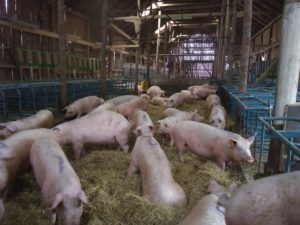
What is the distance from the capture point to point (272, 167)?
3.46 m

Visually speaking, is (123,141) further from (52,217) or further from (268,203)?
(268,203)

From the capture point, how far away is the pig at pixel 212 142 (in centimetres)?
380

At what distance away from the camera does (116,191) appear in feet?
11.6

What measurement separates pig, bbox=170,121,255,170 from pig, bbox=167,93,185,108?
426 cm

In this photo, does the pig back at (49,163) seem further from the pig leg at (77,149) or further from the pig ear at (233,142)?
the pig ear at (233,142)

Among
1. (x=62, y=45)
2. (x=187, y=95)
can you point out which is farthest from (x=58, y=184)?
(x=187, y=95)

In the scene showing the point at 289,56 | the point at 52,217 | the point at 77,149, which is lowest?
the point at 52,217

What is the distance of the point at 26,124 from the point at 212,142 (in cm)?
304

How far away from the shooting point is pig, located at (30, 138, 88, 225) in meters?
2.74

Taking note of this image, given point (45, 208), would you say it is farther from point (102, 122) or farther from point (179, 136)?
point (179, 136)

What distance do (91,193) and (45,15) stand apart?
1278cm

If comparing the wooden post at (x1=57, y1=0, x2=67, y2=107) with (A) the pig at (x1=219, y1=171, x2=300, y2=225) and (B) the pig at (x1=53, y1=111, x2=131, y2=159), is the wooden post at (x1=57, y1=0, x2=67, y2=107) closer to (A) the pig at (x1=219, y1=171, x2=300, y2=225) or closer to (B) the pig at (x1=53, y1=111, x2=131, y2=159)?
(B) the pig at (x1=53, y1=111, x2=131, y2=159)

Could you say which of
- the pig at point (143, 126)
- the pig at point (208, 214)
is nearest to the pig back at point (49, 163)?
the pig at point (208, 214)

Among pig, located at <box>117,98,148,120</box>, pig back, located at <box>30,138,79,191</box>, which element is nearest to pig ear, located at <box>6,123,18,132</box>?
pig back, located at <box>30,138,79,191</box>
